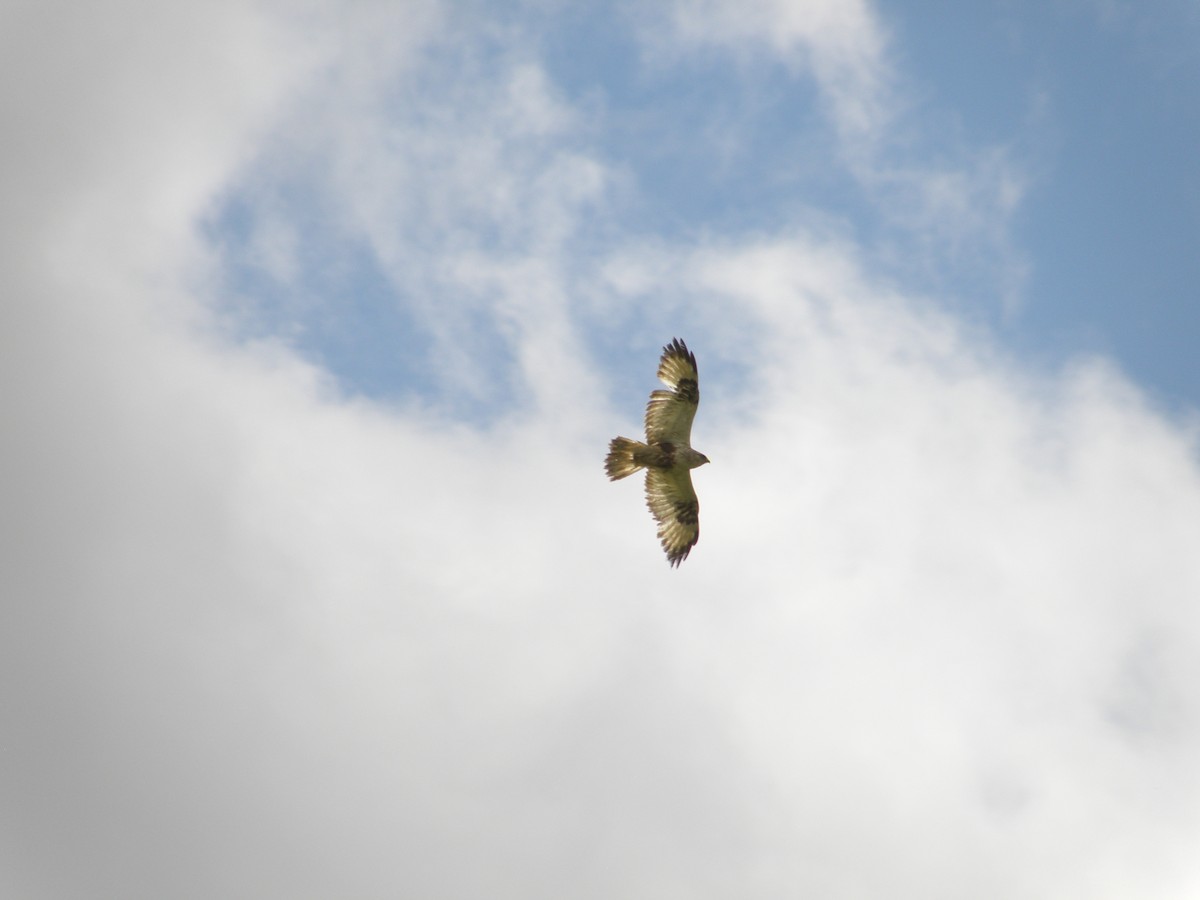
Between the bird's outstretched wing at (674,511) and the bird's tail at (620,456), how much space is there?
1.35 metres

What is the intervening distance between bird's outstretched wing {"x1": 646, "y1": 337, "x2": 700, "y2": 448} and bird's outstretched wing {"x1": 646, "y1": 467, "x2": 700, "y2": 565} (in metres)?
1.54

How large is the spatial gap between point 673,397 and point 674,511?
408cm

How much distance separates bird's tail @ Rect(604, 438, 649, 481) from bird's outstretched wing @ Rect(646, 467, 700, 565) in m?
1.35

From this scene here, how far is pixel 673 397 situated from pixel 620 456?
7.74 ft

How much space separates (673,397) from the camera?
4009cm

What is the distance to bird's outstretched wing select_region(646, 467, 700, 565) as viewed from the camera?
41.4 metres

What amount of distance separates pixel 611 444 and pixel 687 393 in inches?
108

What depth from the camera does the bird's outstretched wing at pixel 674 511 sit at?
1631 inches

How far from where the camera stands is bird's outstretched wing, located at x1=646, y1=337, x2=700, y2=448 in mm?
40156

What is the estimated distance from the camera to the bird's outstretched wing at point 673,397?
40156 millimetres

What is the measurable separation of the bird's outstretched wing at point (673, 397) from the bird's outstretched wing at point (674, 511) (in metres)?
1.54

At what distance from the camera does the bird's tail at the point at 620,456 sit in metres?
39.8

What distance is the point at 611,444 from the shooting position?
131 feet

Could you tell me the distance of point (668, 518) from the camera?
4222 cm
